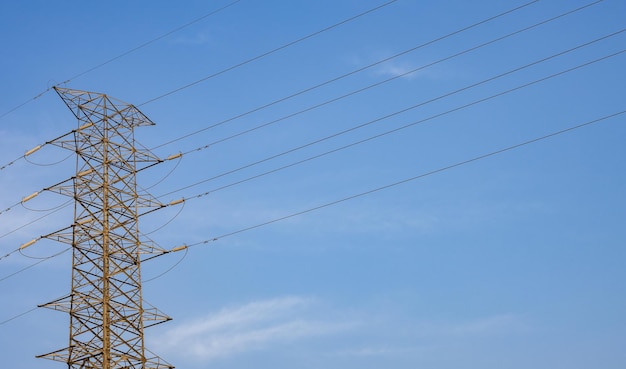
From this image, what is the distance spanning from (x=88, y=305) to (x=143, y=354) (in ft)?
10.7

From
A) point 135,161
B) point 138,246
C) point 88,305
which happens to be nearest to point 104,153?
point 135,161

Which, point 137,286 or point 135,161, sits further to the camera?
point 135,161

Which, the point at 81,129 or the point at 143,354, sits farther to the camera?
the point at 81,129

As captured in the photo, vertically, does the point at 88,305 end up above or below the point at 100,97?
below

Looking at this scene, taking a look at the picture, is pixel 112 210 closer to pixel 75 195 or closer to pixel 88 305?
pixel 75 195

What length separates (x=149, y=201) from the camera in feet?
134

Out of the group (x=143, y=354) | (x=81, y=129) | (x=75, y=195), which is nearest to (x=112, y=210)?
(x=75, y=195)

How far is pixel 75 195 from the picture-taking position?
3934 centimetres

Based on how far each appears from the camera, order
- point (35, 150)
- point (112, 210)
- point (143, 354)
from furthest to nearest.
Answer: point (35, 150) → point (112, 210) → point (143, 354)

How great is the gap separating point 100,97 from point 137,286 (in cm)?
1004

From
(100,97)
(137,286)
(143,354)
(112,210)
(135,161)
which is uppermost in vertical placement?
(100,97)

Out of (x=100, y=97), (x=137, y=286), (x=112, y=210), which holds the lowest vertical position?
(x=137, y=286)

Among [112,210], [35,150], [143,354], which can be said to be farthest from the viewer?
[35,150]

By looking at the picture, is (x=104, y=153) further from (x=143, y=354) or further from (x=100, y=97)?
(x=143, y=354)
